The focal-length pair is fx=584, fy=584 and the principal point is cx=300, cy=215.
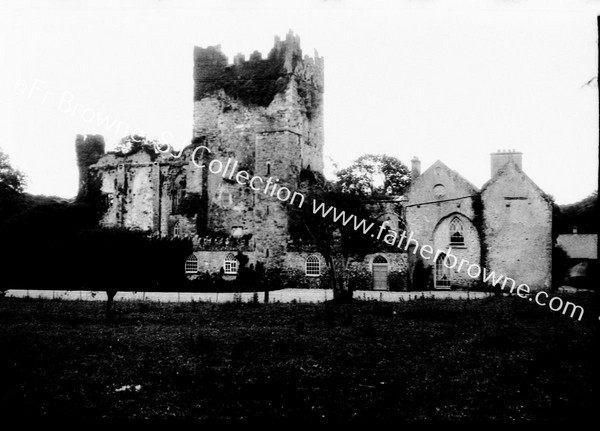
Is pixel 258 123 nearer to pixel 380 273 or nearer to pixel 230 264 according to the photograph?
pixel 230 264

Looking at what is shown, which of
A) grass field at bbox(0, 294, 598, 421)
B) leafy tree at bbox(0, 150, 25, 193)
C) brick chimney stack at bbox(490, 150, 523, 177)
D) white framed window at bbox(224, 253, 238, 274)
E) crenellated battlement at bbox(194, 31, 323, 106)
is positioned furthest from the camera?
leafy tree at bbox(0, 150, 25, 193)

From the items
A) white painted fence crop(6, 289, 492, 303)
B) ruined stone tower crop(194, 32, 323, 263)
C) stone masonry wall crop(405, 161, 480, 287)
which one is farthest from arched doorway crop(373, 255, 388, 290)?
ruined stone tower crop(194, 32, 323, 263)

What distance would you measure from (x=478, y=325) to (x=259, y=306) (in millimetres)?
8883

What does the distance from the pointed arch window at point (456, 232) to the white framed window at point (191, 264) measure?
17.6 metres

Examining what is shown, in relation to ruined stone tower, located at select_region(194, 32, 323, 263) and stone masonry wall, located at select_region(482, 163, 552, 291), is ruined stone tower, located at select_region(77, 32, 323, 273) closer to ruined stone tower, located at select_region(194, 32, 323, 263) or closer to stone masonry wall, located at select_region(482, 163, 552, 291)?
ruined stone tower, located at select_region(194, 32, 323, 263)

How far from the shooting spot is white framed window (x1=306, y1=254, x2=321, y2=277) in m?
38.4

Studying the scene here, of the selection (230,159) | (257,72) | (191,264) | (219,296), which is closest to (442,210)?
(219,296)

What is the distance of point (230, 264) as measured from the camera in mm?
40812

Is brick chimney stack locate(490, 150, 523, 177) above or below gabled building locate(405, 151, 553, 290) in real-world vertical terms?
above

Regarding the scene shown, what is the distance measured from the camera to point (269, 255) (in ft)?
131

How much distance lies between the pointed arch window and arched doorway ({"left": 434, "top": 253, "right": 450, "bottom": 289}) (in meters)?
1.14

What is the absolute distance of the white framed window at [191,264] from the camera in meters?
41.2

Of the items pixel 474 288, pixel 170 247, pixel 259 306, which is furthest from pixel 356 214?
pixel 170 247

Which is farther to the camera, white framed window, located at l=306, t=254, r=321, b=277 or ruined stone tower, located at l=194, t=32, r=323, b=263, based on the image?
ruined stone tower, located at l=194, t=32, r=323, b=263
